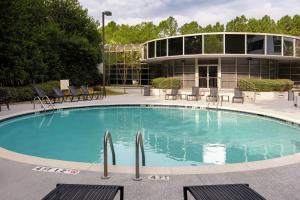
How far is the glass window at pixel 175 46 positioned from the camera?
28.2m

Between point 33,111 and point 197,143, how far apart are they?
9.18 meters

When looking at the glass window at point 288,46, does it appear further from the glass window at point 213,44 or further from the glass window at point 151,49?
the glass window at point 151,49

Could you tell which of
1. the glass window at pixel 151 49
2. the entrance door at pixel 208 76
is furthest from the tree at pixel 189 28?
the entrance door at pixel 208 76

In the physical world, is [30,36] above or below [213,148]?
above

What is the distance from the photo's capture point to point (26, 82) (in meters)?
24.0

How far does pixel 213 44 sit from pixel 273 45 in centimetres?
544

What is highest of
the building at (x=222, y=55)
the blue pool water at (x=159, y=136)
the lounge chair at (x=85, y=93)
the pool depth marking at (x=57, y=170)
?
the building at (x=222, y=55)

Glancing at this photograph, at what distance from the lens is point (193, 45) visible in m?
27.4

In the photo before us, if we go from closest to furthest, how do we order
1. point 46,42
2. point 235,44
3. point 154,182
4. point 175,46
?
point 154,182
point 46,42
point 235,44
point 175,46

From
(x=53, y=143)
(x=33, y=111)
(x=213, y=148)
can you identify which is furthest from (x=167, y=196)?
(x=33, y=111)

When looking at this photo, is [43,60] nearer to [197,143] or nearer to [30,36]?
[30,36]

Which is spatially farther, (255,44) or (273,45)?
(273,45)

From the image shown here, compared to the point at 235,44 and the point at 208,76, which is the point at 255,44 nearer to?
the point at 235,44

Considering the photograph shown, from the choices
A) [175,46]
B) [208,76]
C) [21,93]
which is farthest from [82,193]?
[208,76]
